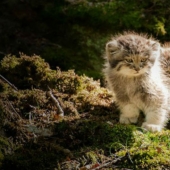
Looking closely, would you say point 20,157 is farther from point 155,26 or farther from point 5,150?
point 155,26

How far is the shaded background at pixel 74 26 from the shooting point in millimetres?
8828

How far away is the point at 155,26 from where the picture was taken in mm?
8828

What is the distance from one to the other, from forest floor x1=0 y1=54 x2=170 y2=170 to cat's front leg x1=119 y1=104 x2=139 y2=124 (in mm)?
110

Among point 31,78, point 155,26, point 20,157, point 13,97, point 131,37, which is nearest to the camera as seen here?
point 20,157

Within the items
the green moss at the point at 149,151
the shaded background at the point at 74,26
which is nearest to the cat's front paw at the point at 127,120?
the green moss at the point at 149,151

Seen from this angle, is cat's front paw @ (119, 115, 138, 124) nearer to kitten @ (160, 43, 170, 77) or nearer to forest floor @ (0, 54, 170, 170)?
forest floor @ (0, 54, 170, 170)

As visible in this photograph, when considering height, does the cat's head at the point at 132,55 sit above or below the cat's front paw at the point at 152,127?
above

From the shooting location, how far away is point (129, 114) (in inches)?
236

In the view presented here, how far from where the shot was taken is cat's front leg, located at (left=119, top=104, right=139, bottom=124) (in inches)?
235

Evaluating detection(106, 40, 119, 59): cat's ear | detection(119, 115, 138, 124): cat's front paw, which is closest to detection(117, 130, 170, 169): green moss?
detection(119, 115, 138, 124): cat's front paw

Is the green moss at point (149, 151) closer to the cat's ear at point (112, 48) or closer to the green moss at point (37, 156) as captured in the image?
the green moss at point (37, 156)

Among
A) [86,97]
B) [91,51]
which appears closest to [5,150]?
[86,97]

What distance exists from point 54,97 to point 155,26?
10.8 feet

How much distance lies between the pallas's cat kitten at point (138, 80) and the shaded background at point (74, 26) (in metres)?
2.50
